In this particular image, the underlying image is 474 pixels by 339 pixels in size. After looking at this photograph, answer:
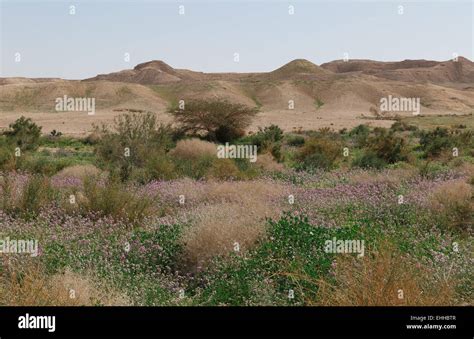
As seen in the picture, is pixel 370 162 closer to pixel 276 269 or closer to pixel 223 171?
pixel 223 171

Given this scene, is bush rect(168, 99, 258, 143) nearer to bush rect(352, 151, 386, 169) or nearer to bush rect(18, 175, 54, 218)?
bush rect(352, 151, 386, 169)

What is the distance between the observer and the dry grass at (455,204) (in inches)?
362

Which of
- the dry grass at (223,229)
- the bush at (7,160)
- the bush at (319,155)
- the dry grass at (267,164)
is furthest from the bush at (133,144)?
the dry grass at (223,229)

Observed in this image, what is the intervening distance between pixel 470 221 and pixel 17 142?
24519 mm

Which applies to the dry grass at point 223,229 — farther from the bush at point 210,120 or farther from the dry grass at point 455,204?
the bush at point 210,120

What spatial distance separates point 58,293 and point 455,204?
7049mm

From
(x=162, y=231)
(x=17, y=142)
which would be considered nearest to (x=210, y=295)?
(x=162, y=231)

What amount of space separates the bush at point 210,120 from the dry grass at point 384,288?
28.4 m

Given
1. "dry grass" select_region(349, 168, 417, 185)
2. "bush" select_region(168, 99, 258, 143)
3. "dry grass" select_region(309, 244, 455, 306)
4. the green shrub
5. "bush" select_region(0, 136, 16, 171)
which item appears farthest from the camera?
"bush" select_region(168, 99, 258, 143)

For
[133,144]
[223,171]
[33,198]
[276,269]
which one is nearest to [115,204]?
[33,198]

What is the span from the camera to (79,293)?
5273 mm

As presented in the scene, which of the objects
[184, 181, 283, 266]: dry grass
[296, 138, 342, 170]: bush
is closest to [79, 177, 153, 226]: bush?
[184, 181, 283, 266]: dry grass

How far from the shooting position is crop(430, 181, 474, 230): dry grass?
9195 millimetres

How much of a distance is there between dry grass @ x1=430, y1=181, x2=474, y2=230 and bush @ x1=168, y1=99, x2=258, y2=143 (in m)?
23.4
